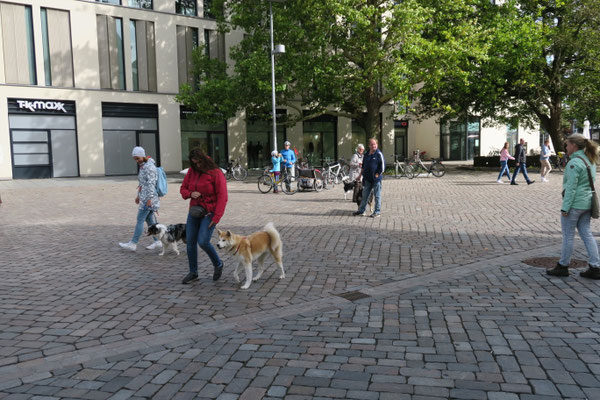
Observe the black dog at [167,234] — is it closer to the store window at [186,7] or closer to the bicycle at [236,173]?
the bicycle at [236,173]

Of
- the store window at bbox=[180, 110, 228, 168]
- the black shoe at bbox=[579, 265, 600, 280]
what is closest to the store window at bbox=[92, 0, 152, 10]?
the store window at bbox=[180, 110, 228, 168]

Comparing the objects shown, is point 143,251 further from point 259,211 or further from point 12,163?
point 12,163

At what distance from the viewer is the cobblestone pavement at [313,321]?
11.7ft

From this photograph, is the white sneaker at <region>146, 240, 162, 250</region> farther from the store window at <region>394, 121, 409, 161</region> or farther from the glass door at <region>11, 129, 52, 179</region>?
the store window at <region>394, 121, 409, 161</region>

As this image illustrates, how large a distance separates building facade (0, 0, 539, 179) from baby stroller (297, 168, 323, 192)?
12806 mm

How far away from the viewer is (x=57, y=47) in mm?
27047

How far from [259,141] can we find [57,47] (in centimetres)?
1379

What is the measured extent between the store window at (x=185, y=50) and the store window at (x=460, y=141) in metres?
24.6

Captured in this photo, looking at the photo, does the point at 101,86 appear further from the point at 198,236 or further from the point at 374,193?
the point at 198,236

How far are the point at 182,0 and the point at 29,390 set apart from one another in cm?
3096

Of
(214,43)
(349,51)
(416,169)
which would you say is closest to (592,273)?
(416,169)

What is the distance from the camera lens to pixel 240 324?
4.85m

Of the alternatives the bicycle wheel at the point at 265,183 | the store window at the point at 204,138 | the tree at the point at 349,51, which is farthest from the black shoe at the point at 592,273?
the store window at the point at 204,138

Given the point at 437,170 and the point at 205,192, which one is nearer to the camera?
the point at 205,192
